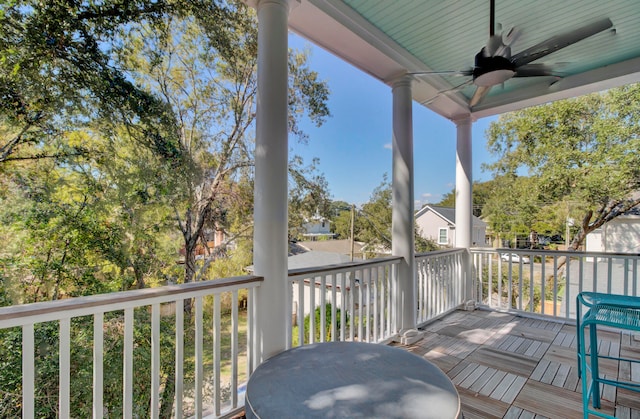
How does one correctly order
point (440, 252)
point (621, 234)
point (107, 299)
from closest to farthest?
point (107, 299)
point (440, 252)
point (621, 234)

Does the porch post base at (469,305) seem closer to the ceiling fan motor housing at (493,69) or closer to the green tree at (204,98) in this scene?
the ceiling fan motor housing at (493,69)

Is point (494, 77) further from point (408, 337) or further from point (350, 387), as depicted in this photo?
point (408, 337)

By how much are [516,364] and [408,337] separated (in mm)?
957

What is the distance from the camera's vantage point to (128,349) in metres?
1.47

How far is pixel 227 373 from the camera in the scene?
3.03m

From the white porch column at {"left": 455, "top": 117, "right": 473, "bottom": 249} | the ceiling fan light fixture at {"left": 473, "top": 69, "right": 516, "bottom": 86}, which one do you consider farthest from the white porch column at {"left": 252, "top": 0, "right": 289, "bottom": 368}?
the white porch column at {"left": 455, "top": 117, "right": 473, "bottom": 249}

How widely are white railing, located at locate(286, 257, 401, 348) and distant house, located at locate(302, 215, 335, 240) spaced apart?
1423mm

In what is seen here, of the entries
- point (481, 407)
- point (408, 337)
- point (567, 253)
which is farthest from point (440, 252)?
point (481, 407)

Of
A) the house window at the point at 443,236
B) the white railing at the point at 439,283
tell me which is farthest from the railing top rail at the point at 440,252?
the house window at the point at 443,236

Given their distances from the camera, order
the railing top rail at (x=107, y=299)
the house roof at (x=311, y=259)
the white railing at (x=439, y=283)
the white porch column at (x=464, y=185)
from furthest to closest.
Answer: the white porch column at (x=464, y=185), the house roof at (x=311, y=259), the white railing at (x=439, y=283), the railing top rail at (x=107, y=299)

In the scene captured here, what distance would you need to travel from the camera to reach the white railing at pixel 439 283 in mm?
3621

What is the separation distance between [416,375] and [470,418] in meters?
1.18

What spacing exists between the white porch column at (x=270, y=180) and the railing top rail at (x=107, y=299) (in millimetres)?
Answer: 147

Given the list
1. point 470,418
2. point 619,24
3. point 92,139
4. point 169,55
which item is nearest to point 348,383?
point 470,418
